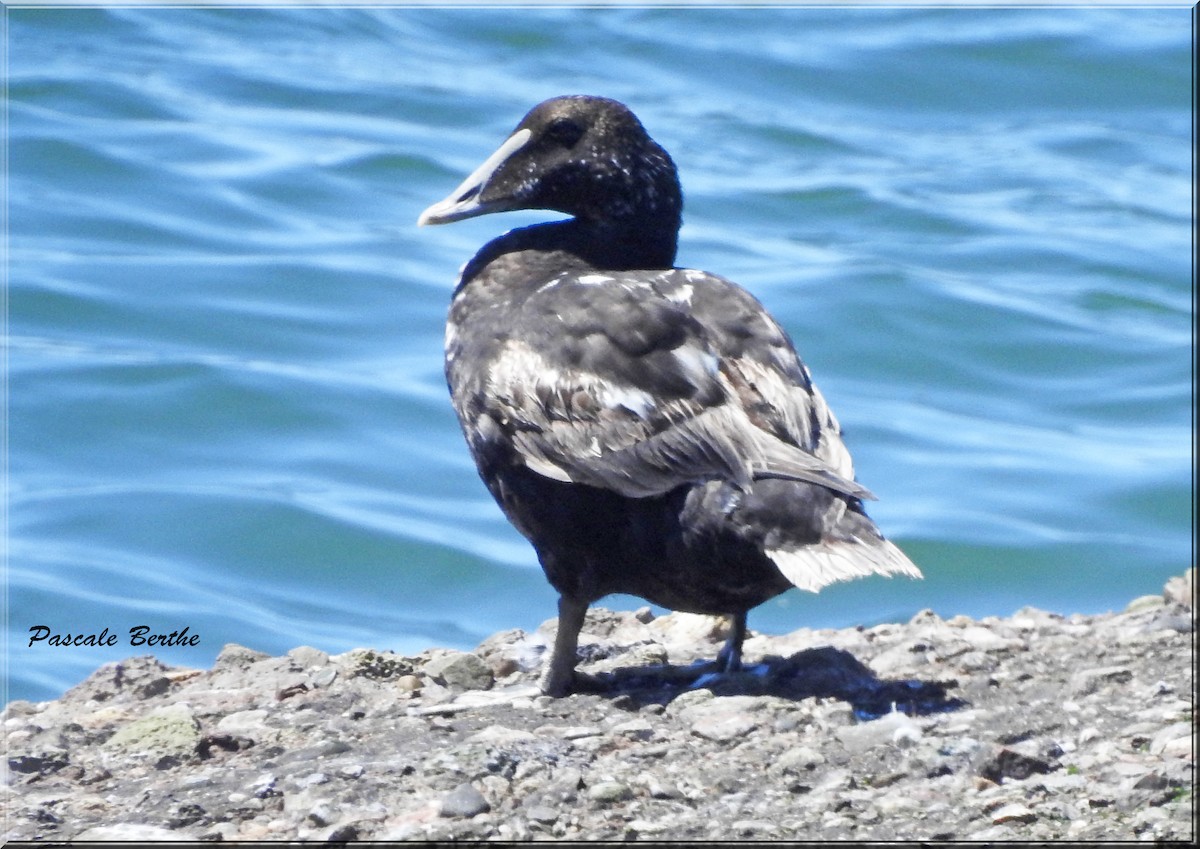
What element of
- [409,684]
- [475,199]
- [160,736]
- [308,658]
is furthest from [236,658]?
[475,199]

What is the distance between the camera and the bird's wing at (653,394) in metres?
5.00

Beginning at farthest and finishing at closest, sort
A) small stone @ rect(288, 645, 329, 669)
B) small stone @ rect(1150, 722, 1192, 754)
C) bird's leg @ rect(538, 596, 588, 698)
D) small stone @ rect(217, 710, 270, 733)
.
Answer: small stone @ rect(288, 645, 329, 669)
bird's leg @ rect(538, 596, 588, 698)
small stone @ rect(217, 710, 270, 733)
small stone @ rect(1150, 722, 1192, 754)

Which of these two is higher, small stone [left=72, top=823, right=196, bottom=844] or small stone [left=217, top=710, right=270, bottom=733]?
small stone [left=217, top=710, right=270, bottom=733]

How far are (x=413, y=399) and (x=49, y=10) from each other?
8811 mm

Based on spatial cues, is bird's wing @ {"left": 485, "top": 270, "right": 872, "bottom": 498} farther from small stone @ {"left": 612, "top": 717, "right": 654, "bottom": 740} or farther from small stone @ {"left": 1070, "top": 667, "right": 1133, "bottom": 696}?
small stone @ {"left": 1070, "top": 667, "right": 1133, "bottom": 696}

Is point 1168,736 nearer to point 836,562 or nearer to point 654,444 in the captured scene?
point 836,562

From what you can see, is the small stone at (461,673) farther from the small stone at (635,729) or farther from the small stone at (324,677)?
the small stone at (635,729)

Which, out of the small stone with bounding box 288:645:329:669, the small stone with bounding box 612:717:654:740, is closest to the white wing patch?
the small stone with bounding box 612:717:654:740

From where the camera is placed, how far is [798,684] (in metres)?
5.15

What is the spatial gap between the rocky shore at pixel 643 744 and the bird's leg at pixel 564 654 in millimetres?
84

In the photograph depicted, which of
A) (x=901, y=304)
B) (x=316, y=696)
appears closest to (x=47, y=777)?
(x=316, y=696)

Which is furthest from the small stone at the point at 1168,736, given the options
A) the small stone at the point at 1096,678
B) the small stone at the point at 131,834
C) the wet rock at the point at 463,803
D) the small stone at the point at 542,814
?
the small stone at the point at 131,834

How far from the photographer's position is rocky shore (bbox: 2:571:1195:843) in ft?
13.3

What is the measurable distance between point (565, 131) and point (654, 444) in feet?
4.75
